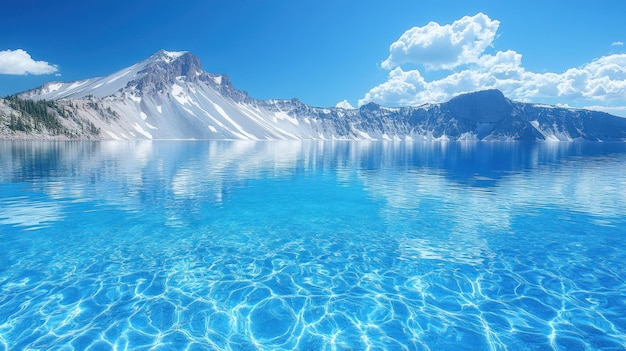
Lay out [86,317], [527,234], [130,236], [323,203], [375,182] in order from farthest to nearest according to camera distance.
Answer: [375,182]
[323,203]
[527,234]
[130,236]
[86,317]

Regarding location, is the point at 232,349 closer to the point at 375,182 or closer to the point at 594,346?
the point at 594,346

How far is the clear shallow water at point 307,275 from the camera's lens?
9.58 meters

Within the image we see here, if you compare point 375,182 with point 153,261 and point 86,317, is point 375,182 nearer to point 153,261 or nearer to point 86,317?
point 153,261

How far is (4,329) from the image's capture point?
30.7ft

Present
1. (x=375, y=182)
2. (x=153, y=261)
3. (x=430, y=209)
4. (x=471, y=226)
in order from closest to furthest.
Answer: (x=153, y=261), (x=471, y=226), (x=430, y=209), (x=375, y=182)

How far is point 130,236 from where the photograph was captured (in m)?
17.5

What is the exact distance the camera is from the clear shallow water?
9.58 meters

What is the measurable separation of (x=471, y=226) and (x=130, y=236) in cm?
2031

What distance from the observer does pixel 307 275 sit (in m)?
13.4

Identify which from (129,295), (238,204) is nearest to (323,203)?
(238,204)

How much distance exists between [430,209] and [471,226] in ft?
15.4

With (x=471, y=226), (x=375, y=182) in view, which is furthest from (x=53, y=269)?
(x=375, y=182)

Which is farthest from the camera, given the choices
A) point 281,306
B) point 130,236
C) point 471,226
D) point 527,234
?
point 471,226

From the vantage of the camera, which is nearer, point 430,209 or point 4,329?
point 4,329
